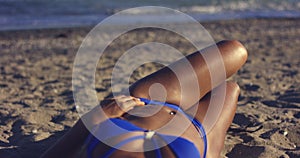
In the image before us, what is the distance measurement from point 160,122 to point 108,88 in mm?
2353

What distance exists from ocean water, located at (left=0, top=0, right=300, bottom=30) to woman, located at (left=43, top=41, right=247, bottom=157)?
7.07m

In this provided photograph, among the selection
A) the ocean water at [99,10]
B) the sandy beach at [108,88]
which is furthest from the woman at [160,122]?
the ocean water at [99,10]

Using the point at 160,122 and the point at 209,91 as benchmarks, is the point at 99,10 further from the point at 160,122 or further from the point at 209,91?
the point at 160,122

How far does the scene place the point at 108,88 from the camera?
4.69 metres

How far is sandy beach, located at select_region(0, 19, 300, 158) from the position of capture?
3.21 m

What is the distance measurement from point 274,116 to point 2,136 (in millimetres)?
1984

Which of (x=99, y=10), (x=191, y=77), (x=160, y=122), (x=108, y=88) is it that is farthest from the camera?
(x=99, y=10)

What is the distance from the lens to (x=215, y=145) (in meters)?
2.55

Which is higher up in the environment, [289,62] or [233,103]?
[233,103]

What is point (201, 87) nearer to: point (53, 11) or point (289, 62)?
point (289, 62)

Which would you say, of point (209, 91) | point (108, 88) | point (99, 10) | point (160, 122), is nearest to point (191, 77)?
point (209, 91)

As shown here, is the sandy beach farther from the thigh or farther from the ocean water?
the ocean water


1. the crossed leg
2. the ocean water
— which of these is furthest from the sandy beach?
the ocean water

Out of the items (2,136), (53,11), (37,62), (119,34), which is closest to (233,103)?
(2,136)
